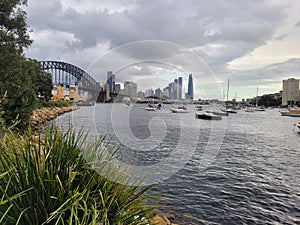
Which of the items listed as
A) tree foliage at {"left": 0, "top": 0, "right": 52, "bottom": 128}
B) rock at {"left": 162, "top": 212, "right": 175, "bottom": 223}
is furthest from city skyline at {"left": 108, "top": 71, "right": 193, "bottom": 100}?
tree foliage at {"left": 0, "top": 0, "right": 52, "bottom": 128}

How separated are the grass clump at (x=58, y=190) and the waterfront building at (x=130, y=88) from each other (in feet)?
13.3

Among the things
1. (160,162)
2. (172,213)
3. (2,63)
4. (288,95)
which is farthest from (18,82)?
(288,95)

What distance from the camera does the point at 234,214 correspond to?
7.80 m

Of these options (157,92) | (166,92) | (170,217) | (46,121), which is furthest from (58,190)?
(166,92)

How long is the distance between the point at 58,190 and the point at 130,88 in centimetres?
523

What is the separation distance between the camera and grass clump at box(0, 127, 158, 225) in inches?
94.6

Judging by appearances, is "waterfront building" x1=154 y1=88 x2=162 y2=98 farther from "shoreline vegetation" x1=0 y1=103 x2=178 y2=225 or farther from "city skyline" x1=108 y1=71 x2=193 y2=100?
"shoreline vegetation" x1=0 y1=103 x2=178 y2=225

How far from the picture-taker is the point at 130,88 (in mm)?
7516

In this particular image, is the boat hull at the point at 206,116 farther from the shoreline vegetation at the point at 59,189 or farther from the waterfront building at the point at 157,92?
the shoreline vegetation at the point at 59,189

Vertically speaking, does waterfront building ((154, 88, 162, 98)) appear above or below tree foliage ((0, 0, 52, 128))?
below

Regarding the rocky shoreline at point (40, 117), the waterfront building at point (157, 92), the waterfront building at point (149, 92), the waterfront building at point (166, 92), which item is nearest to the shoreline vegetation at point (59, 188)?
the waterfront building at point (149, 92)

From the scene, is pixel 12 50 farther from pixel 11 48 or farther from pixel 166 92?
pixel 166 92

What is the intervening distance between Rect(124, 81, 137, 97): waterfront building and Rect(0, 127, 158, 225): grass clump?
4.04m

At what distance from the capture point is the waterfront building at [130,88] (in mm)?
7109
